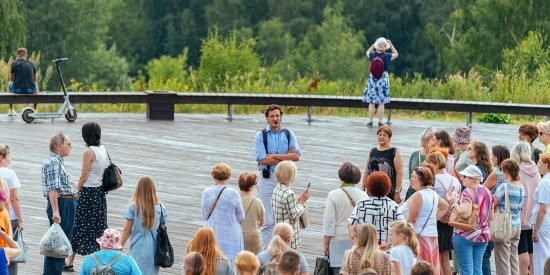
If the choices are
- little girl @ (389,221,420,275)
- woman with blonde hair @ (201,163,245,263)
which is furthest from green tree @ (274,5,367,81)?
little girl @ (389,221,420,275)

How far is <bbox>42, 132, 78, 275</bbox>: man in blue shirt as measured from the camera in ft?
37.0

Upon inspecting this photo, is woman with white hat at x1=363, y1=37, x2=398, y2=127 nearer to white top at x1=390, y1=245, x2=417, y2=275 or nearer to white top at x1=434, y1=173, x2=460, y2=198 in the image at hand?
white top at x1=434, y1=173, x2=460, y2=198

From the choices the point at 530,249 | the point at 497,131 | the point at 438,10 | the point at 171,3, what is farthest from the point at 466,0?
the point at 530,249

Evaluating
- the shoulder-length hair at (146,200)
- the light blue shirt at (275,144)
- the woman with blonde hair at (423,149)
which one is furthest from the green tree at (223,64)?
the shoulder-length hair at (146,200)

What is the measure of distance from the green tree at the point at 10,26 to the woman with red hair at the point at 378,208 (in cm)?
4753

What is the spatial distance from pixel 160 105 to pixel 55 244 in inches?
506

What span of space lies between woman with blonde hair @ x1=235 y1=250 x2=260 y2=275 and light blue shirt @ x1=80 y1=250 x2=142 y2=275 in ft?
2.46

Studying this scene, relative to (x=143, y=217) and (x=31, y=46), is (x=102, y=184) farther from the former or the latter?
(x=31, y=46)

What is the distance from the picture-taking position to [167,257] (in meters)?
10.4

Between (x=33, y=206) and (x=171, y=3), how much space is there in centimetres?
7263

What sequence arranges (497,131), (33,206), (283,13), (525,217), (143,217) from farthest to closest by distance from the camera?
(283,13) → (497,131) → (33,206) → (525,217) → (143,217)

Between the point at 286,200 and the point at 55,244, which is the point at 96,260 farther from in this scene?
the point at 286,200

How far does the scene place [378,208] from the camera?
34.0ft

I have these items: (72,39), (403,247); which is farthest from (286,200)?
(72,39)
